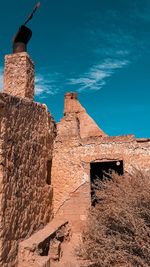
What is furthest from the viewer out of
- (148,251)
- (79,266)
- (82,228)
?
(82,228)

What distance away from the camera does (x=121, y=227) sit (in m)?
6.62

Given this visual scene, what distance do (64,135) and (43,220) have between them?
9.20 feet

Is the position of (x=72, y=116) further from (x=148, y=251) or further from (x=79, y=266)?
(x=148, y=251)

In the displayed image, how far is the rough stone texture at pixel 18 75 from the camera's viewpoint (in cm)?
870

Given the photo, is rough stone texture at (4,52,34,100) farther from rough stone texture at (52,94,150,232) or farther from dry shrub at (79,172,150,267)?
dry shrub at (79,172,150,267)

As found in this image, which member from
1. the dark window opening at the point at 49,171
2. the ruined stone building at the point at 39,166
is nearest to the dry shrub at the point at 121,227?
the ruined stone building at the point at 39,166

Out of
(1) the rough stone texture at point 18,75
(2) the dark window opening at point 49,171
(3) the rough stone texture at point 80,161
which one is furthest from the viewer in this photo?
(2) the dark window opening at point 49,171

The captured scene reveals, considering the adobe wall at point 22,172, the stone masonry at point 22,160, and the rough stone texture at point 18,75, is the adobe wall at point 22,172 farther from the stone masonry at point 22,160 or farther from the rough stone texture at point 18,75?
the rough stone texture at point 18,75

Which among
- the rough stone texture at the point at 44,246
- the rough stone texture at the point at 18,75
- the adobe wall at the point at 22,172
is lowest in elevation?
the rough stone texture at the point at 44,246

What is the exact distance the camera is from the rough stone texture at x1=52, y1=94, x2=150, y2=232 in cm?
888

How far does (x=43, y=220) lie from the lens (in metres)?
8.27

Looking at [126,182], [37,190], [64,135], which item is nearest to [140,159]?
[126,182]

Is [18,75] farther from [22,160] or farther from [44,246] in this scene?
[44,246]

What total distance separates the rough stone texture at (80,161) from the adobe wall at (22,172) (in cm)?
43
